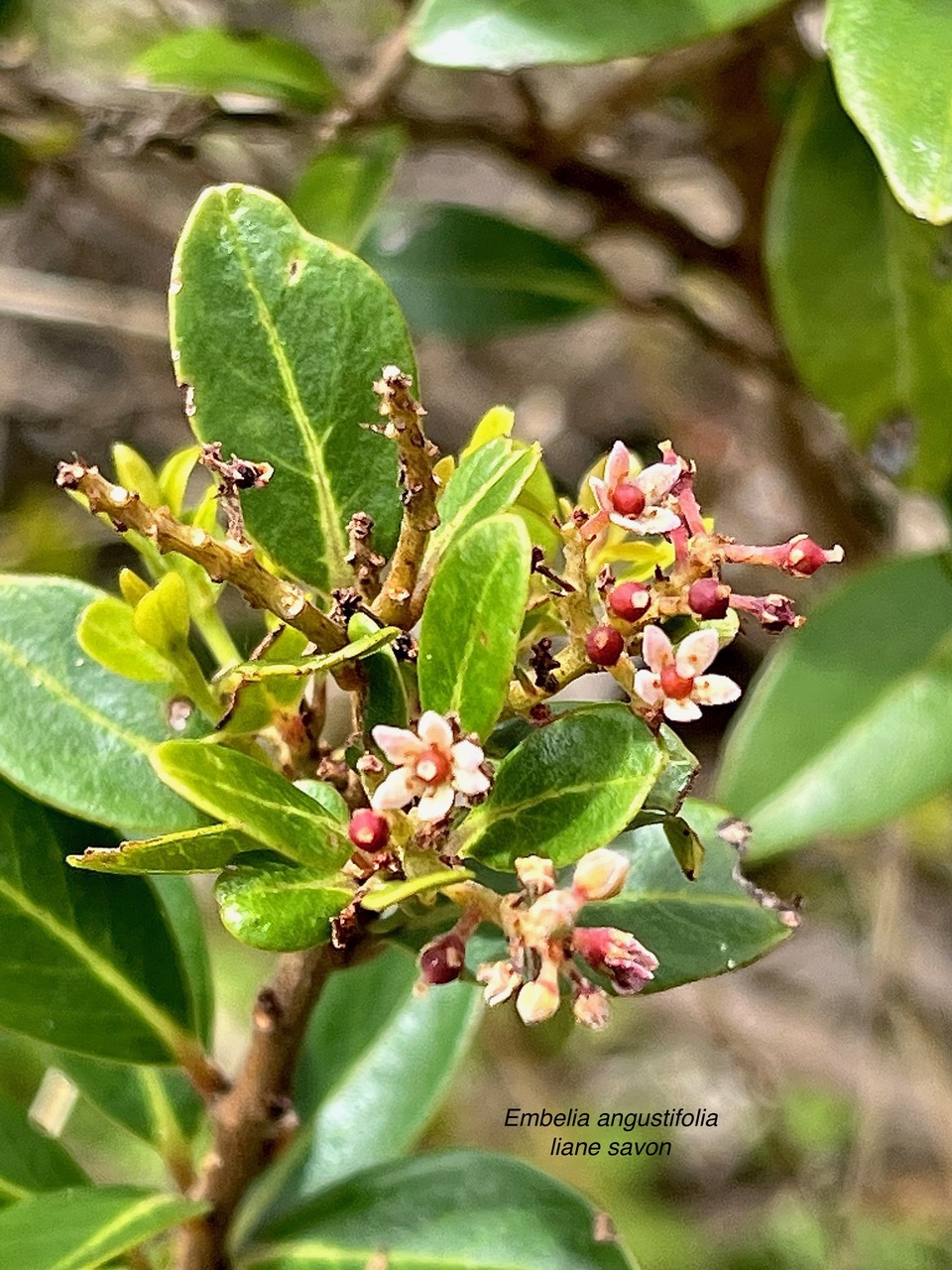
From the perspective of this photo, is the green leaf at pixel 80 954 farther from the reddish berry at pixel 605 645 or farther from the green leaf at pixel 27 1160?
the reddish berry at pixel 605 645

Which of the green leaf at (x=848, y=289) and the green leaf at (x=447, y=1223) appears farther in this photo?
the green leaf at (x=848, y=289)

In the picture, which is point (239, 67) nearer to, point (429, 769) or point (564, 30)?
point (564, 30)

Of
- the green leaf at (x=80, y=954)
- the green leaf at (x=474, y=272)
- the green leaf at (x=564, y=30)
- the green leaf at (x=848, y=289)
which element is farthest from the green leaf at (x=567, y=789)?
the green leaf at (x=474, y=272)

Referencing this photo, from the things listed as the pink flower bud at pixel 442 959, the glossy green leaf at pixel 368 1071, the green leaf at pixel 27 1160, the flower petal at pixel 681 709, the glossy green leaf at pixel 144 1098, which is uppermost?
the flower petal at pixel 681 709

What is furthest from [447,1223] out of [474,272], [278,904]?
[474,272]

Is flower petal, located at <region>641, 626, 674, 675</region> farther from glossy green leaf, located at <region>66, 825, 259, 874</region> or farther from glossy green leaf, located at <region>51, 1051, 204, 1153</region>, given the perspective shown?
glossy green leaf, located at <region>51, 1051, 204, 1153</region>
